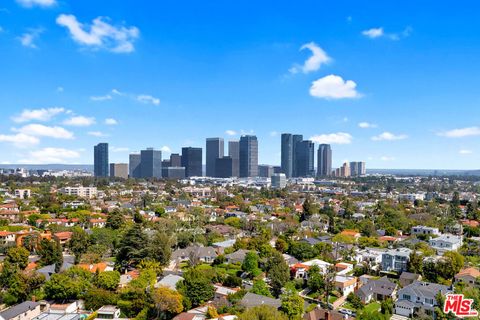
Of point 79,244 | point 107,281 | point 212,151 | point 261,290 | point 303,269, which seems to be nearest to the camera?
point 261,290

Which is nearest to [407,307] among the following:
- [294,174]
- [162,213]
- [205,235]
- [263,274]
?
[263,274]

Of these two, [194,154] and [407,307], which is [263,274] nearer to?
[407,307]

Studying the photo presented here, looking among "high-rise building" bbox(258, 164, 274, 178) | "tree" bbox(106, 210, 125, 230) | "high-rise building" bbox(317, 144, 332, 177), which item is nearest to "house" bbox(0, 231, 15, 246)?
"tree" bbox(106, 210, 125, 230)

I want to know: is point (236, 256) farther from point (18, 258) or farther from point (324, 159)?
point (324, 159)

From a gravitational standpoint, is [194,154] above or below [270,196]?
above

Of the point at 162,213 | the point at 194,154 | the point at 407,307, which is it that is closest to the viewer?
the point at 407,307

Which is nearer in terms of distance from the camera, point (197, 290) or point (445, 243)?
point (197, 290)

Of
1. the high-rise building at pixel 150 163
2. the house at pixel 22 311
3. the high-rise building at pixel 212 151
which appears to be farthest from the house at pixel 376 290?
the high-rise building at pixel 212 151

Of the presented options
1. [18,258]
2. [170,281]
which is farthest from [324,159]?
[170,281]
